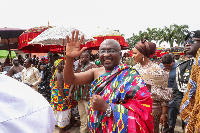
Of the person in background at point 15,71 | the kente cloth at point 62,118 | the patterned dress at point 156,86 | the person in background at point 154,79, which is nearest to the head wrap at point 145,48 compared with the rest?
the person in background at point 154,79

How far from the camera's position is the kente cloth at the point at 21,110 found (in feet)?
2.23

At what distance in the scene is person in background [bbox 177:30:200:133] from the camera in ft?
5.75

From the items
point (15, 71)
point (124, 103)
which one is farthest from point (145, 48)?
point (15, 71)

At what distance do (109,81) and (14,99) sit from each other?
133 cm

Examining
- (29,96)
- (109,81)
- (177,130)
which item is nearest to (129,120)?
(109,81)

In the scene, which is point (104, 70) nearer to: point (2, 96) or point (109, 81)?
point (109, 81)

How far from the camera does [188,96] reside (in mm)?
2012

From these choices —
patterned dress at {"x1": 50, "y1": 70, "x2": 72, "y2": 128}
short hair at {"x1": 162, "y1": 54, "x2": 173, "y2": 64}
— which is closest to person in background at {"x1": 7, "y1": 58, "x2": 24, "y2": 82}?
patterned dress at {"x1": 50, "y1": 70, "x2": 72, "y2": 128}

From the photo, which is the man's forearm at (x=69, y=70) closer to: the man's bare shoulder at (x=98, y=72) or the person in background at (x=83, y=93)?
the man's bare shoulder at (x=98, y=72)

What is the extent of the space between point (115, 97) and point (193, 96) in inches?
33.8

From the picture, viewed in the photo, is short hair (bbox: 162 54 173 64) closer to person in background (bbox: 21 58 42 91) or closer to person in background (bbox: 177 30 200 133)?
person in background (bbox: 177 30 200 133)

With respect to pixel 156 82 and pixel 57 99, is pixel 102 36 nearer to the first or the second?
pixel 57 99

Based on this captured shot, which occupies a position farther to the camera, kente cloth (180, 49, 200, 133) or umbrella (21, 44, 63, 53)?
umbrella (21, 44, 63, 53)

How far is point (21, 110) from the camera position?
720 mm
